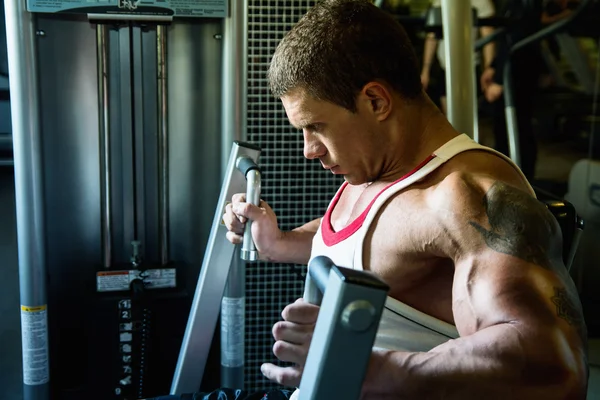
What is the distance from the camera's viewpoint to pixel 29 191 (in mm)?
1883

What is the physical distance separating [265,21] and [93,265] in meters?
1.00

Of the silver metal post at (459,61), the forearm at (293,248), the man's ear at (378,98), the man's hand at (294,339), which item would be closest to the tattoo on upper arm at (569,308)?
the man's hand at (294,339)

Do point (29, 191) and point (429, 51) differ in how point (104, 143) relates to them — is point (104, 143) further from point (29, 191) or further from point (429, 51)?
point (429, 51)

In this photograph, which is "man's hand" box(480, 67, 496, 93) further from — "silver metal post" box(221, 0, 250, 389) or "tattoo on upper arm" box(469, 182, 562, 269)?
"tattoo on upper arm" box(469, 182, 562, 269)

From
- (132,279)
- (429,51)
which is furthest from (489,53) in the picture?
(132,279)

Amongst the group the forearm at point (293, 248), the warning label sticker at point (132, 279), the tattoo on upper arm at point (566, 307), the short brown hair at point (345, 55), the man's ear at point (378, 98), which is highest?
the short brown hair at point (345, 55)

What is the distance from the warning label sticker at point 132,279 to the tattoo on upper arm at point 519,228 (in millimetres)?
1385

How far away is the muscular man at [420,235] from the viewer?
0.89 metres

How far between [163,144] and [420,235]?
1.27 m

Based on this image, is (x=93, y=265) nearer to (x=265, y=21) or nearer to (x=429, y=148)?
(x=265, y=21)

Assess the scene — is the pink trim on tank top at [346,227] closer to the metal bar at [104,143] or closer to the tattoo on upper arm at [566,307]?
the tattoo on upper arm at [566,307]

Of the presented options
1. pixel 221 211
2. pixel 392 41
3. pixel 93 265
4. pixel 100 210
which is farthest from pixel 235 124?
pixel 392 41

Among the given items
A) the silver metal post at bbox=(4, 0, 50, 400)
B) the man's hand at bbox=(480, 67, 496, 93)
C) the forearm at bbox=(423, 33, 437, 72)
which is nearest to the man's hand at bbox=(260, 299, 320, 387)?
the silver metal post at bbox=(4, 0, 50, 400)

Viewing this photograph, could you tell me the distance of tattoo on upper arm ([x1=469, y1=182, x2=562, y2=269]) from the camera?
96 cm
